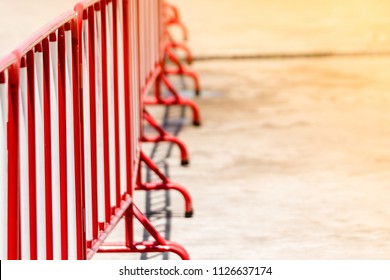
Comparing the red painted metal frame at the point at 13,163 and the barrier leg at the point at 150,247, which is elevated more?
the red painted metal frame at the point at 13,163

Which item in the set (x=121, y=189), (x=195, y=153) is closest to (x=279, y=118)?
(x=195, y=153)

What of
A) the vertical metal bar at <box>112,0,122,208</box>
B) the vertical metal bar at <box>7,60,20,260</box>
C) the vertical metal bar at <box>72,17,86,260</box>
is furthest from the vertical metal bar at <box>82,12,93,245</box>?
the vertical metal bar at <box>7,60,20,260</box>

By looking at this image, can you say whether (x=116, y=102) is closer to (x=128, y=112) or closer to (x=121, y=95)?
(x=121, y=95)

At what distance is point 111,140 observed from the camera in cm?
640

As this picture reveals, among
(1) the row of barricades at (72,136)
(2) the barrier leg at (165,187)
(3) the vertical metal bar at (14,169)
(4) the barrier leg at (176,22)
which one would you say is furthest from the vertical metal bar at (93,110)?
(4) the barrier leg at (176,22)

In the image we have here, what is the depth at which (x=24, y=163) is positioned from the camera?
15.1 feet

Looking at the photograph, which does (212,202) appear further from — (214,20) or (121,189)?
(214,20)

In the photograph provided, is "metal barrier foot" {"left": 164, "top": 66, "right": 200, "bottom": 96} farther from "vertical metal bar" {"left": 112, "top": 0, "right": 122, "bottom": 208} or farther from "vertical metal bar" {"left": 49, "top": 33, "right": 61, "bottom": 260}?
"vertical metal bar" {"left": 49, "top": 33, "right": 61, "bottom": 260}

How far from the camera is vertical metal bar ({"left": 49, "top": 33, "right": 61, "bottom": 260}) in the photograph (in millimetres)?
5039

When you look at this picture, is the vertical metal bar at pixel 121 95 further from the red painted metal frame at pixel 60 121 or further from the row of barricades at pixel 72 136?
the red painted metal frame at pixel 60 121

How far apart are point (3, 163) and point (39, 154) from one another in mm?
538

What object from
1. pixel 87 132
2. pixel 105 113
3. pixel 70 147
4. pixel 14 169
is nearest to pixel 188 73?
pixel 105 113

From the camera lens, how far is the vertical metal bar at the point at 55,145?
504 centimetres

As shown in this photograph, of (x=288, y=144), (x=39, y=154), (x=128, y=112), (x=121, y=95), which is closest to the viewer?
(x=39, y=154)
